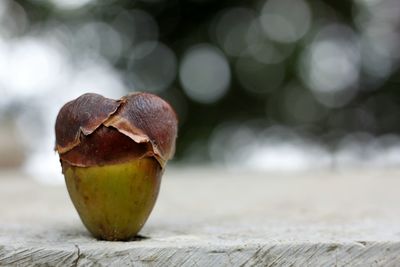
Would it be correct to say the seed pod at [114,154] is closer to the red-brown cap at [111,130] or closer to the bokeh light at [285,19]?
the red-brown cap at [111,130]

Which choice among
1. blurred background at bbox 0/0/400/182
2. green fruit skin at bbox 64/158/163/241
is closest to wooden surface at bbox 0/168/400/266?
green fruit skin at bbox 64/158/163/241

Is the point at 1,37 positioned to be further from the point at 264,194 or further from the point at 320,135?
the point at 264,194

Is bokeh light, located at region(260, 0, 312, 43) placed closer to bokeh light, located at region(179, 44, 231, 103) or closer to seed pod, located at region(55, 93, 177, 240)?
bokeh light, located at region(179, 44, 231, 103)

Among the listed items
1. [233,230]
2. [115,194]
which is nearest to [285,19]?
[233,230]

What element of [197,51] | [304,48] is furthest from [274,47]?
[197,51]

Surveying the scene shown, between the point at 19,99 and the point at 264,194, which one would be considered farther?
the point at 19,99

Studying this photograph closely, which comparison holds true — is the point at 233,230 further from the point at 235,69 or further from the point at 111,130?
the point at 235,69
